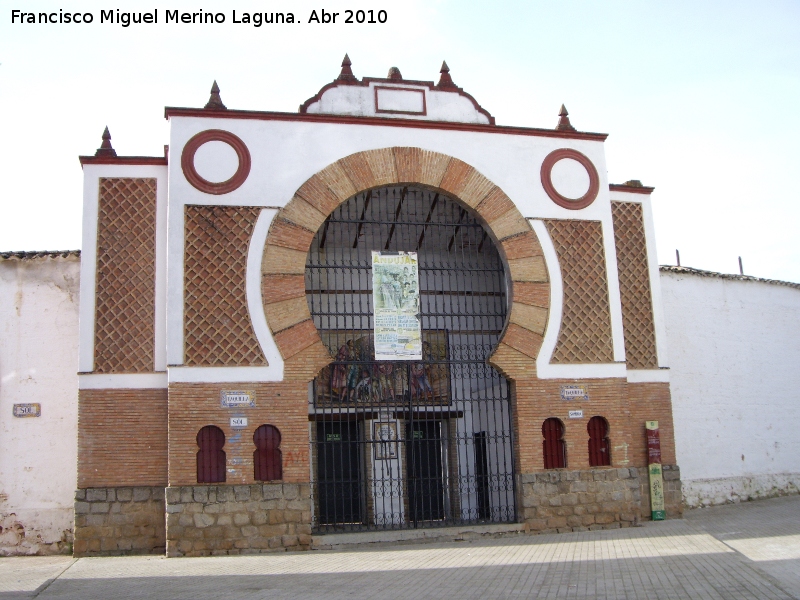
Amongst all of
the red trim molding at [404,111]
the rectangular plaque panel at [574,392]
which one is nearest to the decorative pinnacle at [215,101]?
the red trim molding at [404,111]

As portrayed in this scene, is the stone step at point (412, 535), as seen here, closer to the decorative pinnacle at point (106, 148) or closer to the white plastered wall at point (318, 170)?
the white plastered wall at point (318, 170)

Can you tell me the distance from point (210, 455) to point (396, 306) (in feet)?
11.0

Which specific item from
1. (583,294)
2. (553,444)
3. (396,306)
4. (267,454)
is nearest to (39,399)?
(267,454)

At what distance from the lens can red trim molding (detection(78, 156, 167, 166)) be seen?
11516 millimetres

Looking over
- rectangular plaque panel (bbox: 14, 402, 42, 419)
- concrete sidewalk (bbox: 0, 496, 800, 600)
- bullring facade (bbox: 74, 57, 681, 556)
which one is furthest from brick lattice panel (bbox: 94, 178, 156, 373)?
concrete sidewalk (bbox: 0, 496, 800, 600)

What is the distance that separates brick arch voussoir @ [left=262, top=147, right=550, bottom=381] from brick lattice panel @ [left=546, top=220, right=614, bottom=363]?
0.34 meters

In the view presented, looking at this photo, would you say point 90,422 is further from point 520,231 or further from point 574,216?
point 574,216

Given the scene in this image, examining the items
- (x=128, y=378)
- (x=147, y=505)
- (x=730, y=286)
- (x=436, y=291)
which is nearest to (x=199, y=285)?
(x=128, y=378)

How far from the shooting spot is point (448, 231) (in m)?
14.2

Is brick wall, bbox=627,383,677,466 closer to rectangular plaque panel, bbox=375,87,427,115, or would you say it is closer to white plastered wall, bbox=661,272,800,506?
white plastered wall, bbox=661,272,800,506

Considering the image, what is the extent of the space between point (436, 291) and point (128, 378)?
5101 millimetres

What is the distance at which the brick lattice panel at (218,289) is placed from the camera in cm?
1095

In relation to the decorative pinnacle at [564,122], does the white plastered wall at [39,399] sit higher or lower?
lower

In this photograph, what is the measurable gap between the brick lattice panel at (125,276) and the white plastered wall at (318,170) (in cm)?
53
